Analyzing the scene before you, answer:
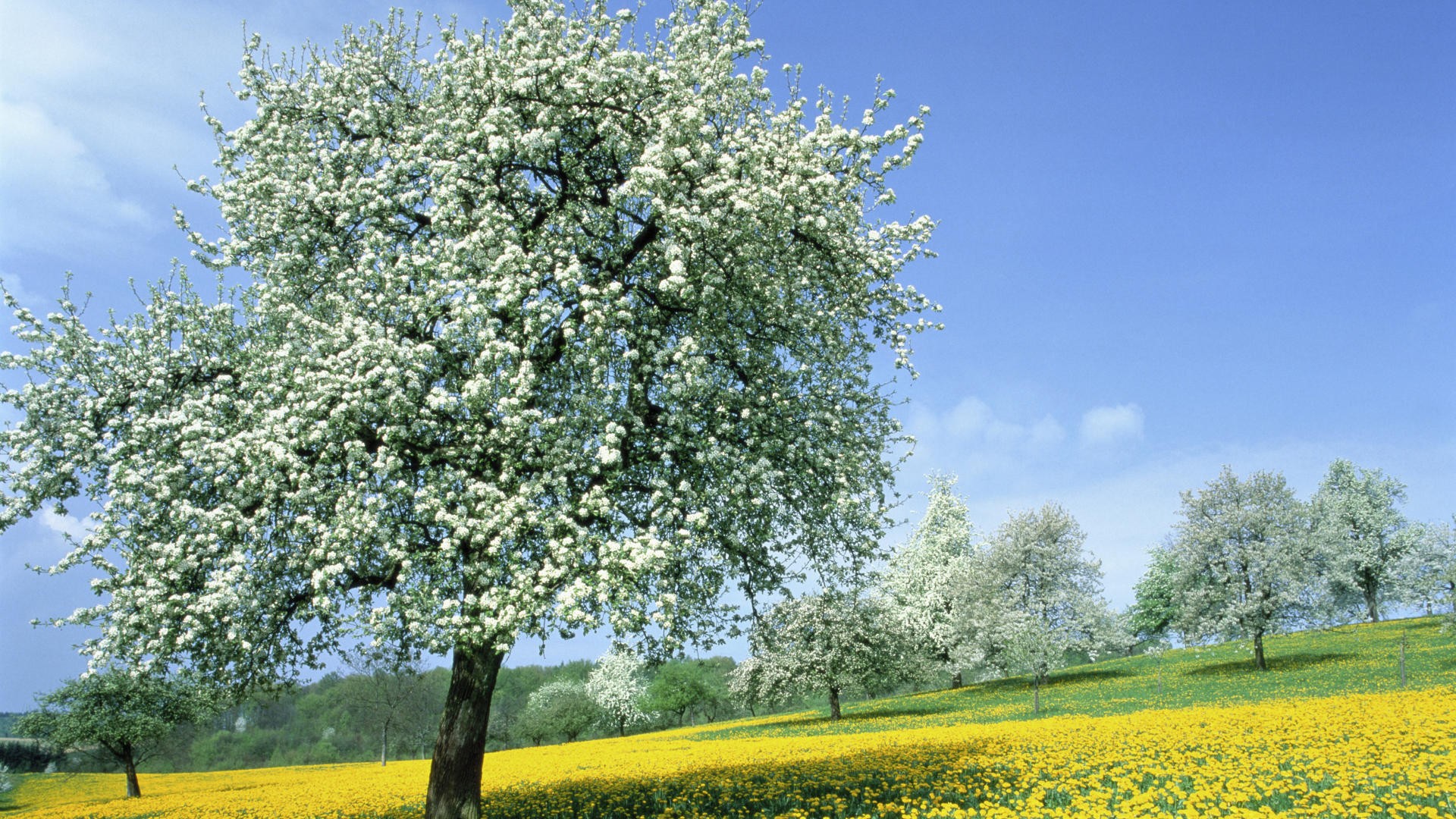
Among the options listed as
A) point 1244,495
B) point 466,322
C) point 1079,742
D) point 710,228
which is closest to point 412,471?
point 466,322

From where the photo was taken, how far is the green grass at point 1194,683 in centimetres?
3550

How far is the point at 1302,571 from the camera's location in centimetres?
4678

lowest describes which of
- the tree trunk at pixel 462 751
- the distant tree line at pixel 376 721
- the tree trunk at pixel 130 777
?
the distant tree line at pixel 376 721

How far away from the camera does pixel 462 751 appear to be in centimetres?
1384

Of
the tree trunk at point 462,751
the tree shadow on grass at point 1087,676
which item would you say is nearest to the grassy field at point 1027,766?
the tree trunk at point 462,751

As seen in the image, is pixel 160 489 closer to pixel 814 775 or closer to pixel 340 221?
pixel 340 221

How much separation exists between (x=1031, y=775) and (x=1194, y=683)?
119 feet

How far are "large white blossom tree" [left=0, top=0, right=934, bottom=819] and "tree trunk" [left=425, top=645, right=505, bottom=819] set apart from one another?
0.21 ft

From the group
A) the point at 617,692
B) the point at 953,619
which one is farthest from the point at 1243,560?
the point at 617,692

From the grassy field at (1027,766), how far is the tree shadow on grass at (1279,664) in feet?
2.24

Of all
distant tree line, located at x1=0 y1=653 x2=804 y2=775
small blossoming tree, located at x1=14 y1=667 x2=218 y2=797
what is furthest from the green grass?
small blossoming tree, located at x1=14 y1=667 x2=218 y2=797

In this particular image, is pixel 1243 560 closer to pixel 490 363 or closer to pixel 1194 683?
pixel 1194 683

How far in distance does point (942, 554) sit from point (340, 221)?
2160 inches

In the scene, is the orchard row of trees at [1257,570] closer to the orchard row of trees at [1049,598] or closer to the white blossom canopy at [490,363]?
the orchard row of trees at [1049,598]
